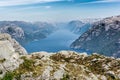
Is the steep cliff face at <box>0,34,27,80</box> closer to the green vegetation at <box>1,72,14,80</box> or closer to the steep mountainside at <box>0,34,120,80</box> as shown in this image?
the steep mountainside at <box>0,34,120,80</box>

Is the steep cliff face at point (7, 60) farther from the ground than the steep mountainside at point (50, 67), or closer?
farther from the ground

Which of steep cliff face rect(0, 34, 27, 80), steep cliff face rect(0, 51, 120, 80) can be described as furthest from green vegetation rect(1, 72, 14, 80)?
steep cliff face rect(0, 34, 27, 80)

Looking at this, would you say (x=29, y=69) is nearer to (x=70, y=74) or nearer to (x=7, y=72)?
(x=7, y=72)

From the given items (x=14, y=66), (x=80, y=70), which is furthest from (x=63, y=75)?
(x=14, y=66)

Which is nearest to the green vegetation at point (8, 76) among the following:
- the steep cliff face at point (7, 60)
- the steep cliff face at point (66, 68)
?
the steep cliff face at point (66, 68)

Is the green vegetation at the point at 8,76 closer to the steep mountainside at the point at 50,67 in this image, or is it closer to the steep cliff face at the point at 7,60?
the steep mountainside at the point at 50,67

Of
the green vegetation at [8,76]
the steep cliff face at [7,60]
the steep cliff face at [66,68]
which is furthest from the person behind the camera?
the steep cliff face at [7,60]

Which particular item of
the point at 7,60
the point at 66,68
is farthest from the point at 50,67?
the point at 7,60

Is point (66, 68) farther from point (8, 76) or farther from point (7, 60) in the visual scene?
point (7, 60)
